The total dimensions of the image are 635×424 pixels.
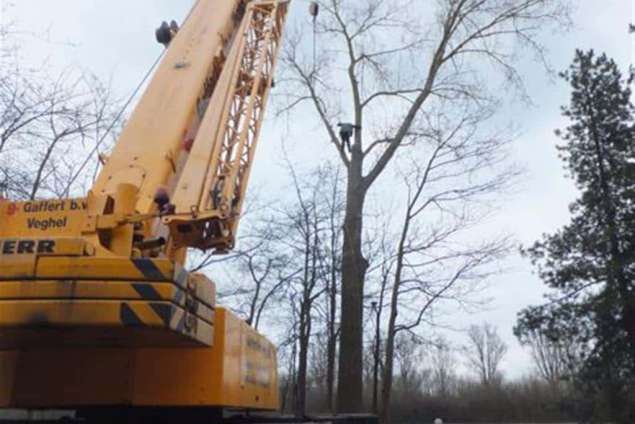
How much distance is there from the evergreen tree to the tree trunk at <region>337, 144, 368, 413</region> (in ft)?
38.8

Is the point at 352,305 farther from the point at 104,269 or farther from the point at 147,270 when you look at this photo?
the point at 104,269

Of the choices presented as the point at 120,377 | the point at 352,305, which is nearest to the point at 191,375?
the point at 120,377

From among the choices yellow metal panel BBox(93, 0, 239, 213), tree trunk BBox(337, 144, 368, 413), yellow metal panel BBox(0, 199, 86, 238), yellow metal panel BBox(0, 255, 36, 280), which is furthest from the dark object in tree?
tree trunk BBox(337, 144, 368, 413)

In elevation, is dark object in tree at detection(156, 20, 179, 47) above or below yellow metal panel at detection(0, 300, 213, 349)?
above

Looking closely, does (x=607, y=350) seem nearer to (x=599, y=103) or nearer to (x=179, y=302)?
(x=599, y=103)

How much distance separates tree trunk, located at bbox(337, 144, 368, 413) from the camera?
1182 centimetres

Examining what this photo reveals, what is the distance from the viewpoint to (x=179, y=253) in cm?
566

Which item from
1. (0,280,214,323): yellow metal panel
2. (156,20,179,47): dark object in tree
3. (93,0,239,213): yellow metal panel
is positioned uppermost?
(156,20,179,47): dark object in tree

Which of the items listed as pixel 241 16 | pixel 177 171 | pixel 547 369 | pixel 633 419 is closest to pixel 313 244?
pixel 633 419

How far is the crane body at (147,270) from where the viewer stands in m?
4.04

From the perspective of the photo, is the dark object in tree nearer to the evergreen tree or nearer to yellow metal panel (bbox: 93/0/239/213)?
yellow metal panel (bbox: 93/0/239/213)

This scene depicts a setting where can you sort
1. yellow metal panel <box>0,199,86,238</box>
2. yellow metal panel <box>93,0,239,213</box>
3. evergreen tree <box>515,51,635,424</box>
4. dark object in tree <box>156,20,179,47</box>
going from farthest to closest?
evergreen tree <box>515,51,635,424</box> < dark object in tree <box>156,20,179,47</box> < yellow metal panel <box>93,0,239,213</box> < yellow metal panel <box>0,199,86,238</box>

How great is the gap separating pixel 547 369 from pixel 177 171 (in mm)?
60890

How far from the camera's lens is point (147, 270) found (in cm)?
415
